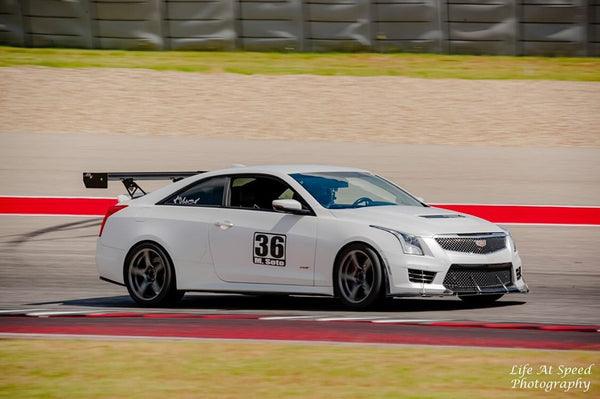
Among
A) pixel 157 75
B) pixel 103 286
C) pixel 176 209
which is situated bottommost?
pixel 103 286

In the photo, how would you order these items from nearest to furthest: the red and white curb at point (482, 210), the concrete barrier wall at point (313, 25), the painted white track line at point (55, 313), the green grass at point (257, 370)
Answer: the green grass at point (257, 370) → the painted white track line at point (55, 313) → the red and white curb at point (482, 210) → the concrete barrier wall at point (313, 25)

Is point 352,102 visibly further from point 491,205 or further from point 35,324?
point 35,324

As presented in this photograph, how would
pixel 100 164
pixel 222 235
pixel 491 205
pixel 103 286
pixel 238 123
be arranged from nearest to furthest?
pixel 222 235, pixel 103 286, pixel 491 205, pixel 100 164, pixel 238 123

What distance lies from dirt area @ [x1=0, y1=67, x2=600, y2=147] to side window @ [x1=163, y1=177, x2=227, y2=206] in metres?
12.9

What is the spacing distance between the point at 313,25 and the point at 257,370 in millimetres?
21802

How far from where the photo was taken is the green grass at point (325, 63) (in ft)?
96.0

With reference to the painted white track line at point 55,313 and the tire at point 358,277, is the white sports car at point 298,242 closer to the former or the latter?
the tire at point 358,277

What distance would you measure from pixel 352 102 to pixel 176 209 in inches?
615

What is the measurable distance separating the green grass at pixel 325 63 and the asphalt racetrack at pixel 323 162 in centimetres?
469

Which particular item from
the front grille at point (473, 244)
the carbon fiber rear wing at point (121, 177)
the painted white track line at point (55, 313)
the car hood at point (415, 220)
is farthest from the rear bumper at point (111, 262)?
the front grille at point (473, 244)

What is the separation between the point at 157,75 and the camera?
1154 inches

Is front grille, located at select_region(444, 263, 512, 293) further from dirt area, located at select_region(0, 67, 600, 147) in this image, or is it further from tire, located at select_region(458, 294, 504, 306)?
dirt area, located at select_region(0, 67, 600, 147)

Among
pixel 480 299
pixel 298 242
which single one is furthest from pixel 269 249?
pixel 480 299

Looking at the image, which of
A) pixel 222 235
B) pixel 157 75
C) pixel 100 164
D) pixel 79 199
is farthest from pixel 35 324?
pixel 157 75
